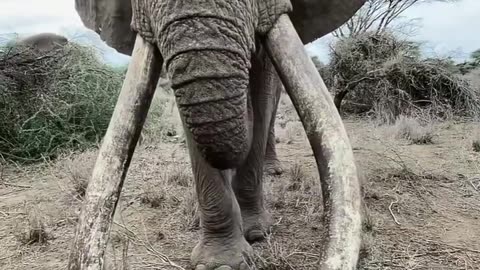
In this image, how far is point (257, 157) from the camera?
324 centimetres

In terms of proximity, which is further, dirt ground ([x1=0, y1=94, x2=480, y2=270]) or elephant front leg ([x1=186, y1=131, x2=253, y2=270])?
dirt ground ([x1=0, y1=94, x2=480, y2=270])

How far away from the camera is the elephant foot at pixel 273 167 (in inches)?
191

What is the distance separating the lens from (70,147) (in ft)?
20.5

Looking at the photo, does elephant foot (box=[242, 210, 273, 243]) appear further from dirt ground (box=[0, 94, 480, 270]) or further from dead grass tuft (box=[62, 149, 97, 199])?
dead grass tuft (box=[62, 149, 97, 199])

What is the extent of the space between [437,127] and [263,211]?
452cm

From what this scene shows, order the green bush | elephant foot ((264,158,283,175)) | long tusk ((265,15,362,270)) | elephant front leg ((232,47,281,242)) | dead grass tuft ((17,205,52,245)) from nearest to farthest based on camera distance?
long tusk ((265,15,362,270)), elephant front leg ((232,47,281,242)), dead grass tuft ((17,205,52,245)), elephant foot ((264,158,283,175)), the green bush

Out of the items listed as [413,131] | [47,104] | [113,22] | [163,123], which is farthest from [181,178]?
[163,123]

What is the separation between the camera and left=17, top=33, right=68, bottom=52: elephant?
6648 mm

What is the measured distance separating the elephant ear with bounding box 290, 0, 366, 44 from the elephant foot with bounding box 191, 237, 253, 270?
1.01m

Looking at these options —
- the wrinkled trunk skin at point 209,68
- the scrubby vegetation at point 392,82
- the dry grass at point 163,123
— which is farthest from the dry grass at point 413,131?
the wrinkled trunk skin at point 209,68

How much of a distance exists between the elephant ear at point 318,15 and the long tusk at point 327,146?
65 centimetres

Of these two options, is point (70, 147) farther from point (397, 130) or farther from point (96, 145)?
point (397, 130)

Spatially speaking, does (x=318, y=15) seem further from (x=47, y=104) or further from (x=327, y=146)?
(x=47, y=104)

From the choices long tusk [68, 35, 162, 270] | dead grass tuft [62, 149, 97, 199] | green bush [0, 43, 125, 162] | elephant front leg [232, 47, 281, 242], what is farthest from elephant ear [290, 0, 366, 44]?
green bush [0, 43, 125, 162]
